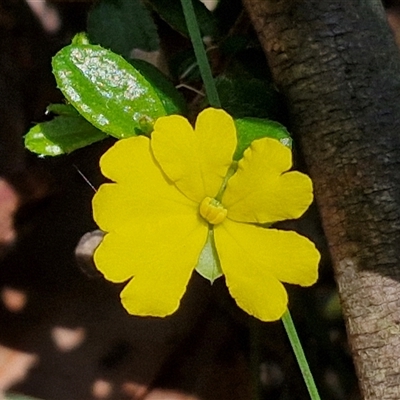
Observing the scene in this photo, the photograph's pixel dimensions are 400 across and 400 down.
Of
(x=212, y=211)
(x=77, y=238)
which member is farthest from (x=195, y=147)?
(x=77, y=238)

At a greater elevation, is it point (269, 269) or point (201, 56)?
point (201, 56)

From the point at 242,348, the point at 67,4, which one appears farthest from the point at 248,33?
the point at 242,348

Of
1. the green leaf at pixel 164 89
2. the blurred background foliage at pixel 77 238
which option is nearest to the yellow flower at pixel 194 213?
the green leaf at pixel 164 89

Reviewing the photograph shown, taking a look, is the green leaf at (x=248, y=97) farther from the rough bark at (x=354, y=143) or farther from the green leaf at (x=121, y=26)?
the green leaf at (x=121, y=26)

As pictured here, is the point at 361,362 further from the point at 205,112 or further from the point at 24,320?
the point at 24,320

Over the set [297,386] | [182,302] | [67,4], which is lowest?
[297,386]

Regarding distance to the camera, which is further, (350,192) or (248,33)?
(248,33)

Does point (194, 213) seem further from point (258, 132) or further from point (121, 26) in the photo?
point (121, 26)
